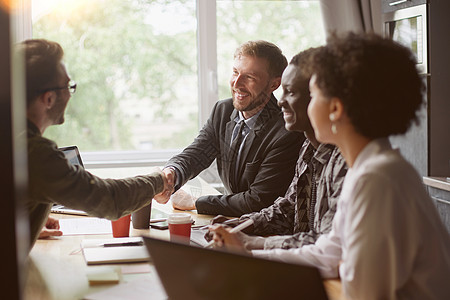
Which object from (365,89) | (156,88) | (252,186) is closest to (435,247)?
(365,89)

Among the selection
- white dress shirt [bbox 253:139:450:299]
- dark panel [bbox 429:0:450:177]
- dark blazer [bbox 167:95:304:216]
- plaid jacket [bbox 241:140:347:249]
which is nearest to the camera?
white dress shirt [bbox 253:139:450:299]

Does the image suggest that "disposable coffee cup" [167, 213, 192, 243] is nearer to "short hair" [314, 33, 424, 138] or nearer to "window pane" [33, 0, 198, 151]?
"short hair" [314, 33, 424, 138]

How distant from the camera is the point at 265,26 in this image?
154 inches

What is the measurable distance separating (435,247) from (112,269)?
2.57 ft

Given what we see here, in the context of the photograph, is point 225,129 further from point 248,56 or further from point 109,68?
point 109,68

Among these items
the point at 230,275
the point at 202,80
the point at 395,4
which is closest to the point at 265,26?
the point at 202,80

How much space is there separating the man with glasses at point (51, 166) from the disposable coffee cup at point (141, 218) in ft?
1.26

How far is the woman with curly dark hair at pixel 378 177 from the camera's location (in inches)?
39.6

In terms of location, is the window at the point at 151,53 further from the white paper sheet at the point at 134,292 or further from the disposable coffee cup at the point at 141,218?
the white paper sheet at the point at 134,292

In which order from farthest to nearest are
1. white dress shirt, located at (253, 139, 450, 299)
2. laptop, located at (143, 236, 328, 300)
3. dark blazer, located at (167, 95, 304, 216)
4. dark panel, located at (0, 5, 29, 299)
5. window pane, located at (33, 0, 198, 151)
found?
window pane, located at (33, 0, 198, 151)
dark blazer, located at (167, 95, 304, 216)
white dress shirt, located at (253, 139, 450, 299)
laptop, located at (143, 236, 328, 300)
dark panel, located at (0, 5, 29, 299)

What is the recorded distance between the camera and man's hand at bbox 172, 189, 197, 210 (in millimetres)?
2262

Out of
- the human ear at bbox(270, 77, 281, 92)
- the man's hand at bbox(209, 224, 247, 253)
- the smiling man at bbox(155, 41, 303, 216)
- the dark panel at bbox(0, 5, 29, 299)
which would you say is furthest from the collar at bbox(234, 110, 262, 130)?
the dark panel at bbox(0, 5, 29, 299)

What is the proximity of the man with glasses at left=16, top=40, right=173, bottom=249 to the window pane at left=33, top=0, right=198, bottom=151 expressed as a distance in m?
2.22

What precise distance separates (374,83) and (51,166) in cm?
74
